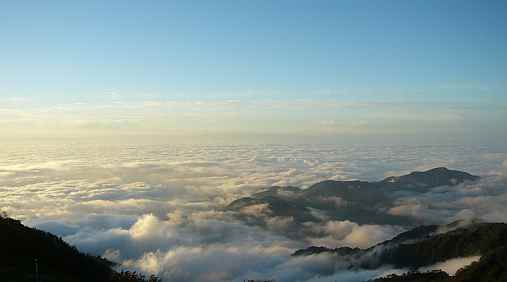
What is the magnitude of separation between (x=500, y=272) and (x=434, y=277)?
77.8ft

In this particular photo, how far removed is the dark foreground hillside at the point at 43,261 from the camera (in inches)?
1734

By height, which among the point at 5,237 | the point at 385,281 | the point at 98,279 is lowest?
the point at 385,281

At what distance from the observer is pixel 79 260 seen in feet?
184

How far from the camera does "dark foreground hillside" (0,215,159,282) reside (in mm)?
44031

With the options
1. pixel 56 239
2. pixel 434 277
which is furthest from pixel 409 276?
pixel 56 239

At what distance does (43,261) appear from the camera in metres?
51.6

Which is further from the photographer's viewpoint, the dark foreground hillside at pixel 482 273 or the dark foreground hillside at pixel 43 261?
the dark foreground hillside at pixel 482 273

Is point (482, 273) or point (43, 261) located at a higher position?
point (43, 261)

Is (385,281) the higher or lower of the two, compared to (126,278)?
lower

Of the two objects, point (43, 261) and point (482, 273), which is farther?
point (482, 273)

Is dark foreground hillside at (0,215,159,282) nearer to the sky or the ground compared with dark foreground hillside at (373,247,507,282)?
nearer to the sky

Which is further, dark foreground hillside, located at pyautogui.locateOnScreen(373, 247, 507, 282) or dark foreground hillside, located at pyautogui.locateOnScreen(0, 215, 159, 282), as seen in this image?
dark foreground hillside, located at pyautogui.locateOnScreen(373, 247, 507, 282)

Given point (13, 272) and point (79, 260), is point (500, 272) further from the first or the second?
point (13, 272)

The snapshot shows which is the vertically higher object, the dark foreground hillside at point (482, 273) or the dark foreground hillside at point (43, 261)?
the dark foreground hillside at point (43, 261)
